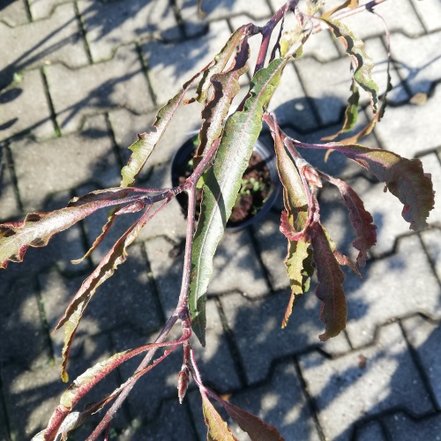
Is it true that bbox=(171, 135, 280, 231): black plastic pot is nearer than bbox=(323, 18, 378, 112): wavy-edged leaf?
No

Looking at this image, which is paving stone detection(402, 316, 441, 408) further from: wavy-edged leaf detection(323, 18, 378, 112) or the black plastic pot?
wavy-edged leaf detection(323, 18, 378, 112)

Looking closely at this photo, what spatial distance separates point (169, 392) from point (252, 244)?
0.66 meters

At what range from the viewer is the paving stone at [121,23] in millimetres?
2758

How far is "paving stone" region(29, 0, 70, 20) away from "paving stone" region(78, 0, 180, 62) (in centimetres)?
12

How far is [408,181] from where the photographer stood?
1317mm

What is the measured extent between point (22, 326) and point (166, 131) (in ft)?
3.22

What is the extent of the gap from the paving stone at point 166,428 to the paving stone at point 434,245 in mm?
1142

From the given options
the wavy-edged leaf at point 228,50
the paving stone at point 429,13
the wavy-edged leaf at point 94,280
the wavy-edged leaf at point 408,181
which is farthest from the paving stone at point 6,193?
the paving stone at point 429,13

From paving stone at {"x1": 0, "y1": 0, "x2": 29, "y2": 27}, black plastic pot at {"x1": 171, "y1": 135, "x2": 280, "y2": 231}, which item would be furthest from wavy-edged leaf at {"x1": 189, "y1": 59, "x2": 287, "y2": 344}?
paving stone at {"x1": 0, "y1": 0, "x2": 29, "y2": 27}

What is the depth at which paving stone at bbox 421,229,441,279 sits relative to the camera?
2439 mm

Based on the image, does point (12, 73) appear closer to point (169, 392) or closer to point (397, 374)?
point (169, 392)

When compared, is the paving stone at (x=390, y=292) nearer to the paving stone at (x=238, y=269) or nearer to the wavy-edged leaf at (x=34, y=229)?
the paving stone at (x=238, y=269)

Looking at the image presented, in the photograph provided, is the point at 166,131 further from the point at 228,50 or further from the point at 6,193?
the point at 228,50

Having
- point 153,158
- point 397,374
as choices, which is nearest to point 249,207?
point 153,158
